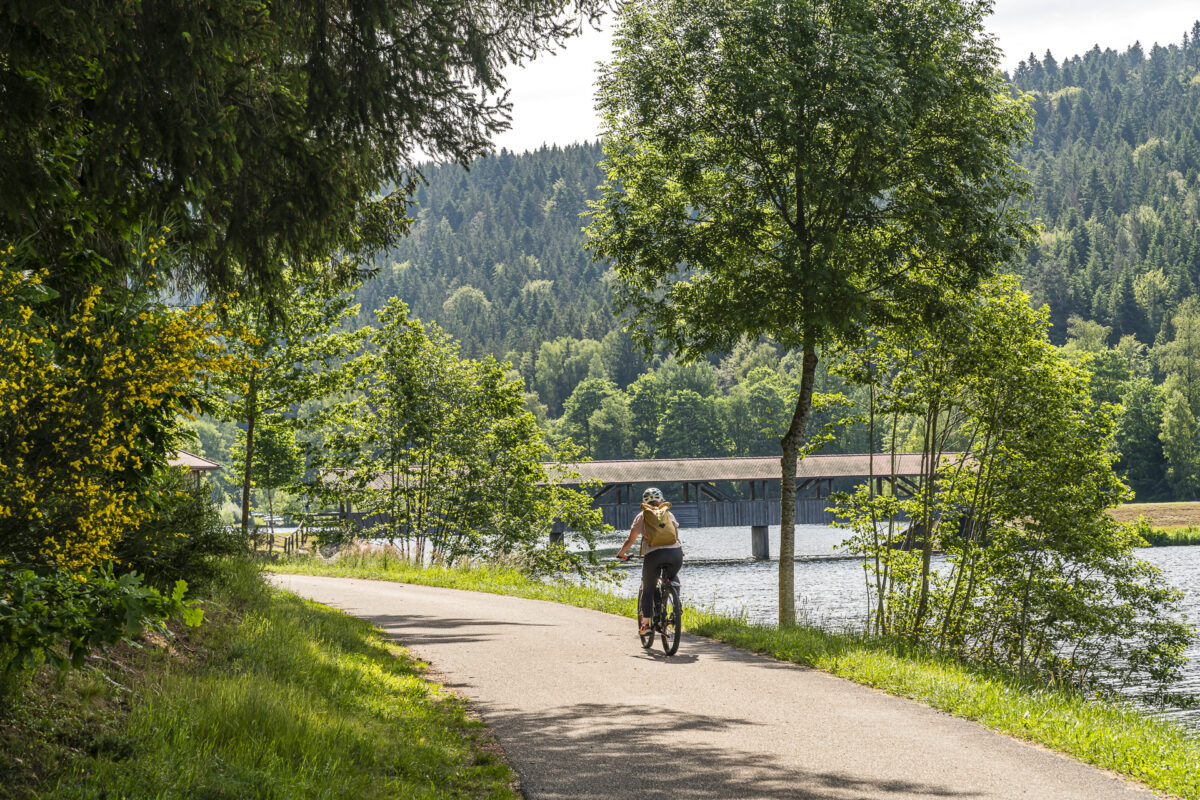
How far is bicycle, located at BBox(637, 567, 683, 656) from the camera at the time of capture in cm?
989

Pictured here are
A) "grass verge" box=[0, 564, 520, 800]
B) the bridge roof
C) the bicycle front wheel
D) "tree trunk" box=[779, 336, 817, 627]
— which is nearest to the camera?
"grass verge" box=[0, 564, 520, 800]

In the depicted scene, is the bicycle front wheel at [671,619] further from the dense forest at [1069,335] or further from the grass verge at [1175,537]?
the dense forest at [1069,335]

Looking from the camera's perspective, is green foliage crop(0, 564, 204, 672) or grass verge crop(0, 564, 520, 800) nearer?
green foliage crop(0, 564, 204, 672)

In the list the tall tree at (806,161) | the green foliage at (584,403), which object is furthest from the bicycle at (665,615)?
the green foliage at (584,403)

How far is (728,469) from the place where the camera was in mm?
46094

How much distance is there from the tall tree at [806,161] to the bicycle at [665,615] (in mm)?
3878

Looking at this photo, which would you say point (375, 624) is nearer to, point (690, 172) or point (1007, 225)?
point (690, 172)

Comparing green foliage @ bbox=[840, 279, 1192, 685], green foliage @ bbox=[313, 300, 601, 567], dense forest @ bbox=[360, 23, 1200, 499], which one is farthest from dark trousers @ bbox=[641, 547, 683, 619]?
dense forest @ bbox=[360, 23, 1200, 499]

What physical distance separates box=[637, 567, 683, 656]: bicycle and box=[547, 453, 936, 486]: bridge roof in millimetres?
33083

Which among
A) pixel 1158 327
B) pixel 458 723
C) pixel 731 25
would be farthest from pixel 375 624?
pixel 1158 327

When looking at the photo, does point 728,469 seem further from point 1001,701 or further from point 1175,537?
point 1001,701

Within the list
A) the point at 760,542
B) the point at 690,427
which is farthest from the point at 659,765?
the point at 690,427

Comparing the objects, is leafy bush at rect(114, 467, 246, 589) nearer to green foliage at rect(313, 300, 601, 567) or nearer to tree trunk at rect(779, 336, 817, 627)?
tree trunk at rect(779, 336, 817, 627)

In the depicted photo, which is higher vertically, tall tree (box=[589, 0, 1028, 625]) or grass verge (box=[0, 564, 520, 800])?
tall tree (box=[589, 0, 1028, 625])
